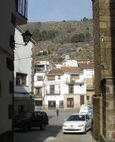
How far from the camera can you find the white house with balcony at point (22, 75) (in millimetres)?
36656

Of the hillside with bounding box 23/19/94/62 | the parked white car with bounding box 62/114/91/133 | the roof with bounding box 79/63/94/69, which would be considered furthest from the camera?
the hillside with bounding box 23/19/94/62

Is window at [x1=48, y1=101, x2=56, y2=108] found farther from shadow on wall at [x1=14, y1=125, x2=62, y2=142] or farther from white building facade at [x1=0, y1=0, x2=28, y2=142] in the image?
white building facade at [x1=0, y1=0, x2=28, y2=142]

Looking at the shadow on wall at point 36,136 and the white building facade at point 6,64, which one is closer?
the white building facade at point 6,64

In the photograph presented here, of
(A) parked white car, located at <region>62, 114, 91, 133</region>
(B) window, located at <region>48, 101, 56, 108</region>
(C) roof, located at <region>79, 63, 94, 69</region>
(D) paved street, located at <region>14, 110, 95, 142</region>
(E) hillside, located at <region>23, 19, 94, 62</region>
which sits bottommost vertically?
(D) paved street, located at <region>14, 110, 95, 142</region>

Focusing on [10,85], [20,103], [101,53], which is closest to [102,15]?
[101,53]

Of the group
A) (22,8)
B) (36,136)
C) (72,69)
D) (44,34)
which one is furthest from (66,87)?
(44,34)

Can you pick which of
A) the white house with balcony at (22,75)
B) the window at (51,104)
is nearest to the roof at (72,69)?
the window at (51,104)

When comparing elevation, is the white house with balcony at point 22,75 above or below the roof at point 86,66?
below

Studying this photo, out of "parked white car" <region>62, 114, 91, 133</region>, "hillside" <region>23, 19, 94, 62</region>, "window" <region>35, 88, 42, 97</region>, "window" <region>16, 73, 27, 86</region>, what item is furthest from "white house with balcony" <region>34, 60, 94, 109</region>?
"hillside" <region>23, 19, 94, 62</region>

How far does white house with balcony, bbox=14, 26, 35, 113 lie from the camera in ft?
120

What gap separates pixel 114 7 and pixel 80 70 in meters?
59.6

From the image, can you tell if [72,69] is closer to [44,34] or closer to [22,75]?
[22,75]

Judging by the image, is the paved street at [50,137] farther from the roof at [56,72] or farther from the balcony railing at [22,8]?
the roof at [56,72]

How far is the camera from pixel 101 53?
66.5ft
